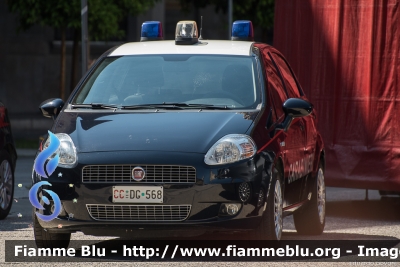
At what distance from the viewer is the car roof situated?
9.06 metres

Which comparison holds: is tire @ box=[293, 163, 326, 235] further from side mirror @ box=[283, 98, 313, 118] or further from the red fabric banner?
the red fabric banner

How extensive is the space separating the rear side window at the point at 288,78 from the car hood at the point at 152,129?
1.42m

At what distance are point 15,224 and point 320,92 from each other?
350 centimetres

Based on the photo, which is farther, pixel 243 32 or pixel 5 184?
pixel 5 184

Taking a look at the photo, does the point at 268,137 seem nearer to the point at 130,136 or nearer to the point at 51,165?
the point at 130,136

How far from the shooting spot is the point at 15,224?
10.5m

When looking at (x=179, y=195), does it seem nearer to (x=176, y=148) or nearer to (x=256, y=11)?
(x=176, y=148)

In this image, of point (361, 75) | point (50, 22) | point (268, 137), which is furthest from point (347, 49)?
point (50, 22)

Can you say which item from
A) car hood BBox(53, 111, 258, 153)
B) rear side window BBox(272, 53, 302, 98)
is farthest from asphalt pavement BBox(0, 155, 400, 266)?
rear side window BBox(272, 53, 302, 98)

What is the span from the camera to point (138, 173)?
300 inches

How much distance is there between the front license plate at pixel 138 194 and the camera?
7598mm

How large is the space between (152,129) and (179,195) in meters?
0.61
